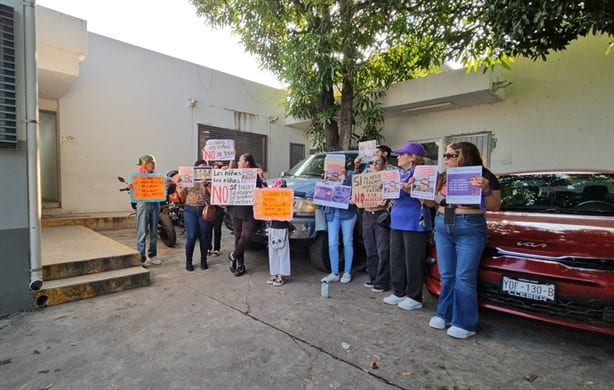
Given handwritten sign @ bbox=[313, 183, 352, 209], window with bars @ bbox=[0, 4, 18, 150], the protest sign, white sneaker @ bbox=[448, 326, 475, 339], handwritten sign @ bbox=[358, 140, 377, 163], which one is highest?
window with bars @ bbox=[0, 4, 18, 150]

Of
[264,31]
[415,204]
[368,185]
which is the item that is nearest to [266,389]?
[415,204]

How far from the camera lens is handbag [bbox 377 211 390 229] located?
3914 millimetres

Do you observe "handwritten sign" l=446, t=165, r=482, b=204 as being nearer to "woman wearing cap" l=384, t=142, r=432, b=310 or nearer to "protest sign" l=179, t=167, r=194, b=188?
"woman wearing cap" l=384, t=142, r=432, b=310

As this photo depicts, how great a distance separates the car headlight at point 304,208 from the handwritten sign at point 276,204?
34cm

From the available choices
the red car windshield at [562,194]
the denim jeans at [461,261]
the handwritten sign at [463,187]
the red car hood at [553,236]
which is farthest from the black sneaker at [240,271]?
the red car windshield at [562,194]

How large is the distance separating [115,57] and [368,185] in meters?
7.32

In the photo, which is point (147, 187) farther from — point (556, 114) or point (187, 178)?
point (556, 114)

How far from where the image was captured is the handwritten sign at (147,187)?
16.2 feet

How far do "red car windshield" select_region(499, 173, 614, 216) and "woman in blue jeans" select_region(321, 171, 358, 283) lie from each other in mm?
1794

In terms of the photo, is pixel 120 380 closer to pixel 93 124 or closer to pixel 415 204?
pixel 415 204

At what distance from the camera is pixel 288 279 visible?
4641 mm

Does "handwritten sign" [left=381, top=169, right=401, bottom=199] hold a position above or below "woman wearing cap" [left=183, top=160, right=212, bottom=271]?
above

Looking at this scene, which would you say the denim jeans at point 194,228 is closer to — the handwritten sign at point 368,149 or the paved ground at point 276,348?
the paved ground at point 276,348

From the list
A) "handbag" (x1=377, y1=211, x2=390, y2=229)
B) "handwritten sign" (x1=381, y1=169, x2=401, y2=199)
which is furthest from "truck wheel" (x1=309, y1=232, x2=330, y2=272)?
"handwritten sign" (x1=381, y1=169, x2=401, y2=199)
